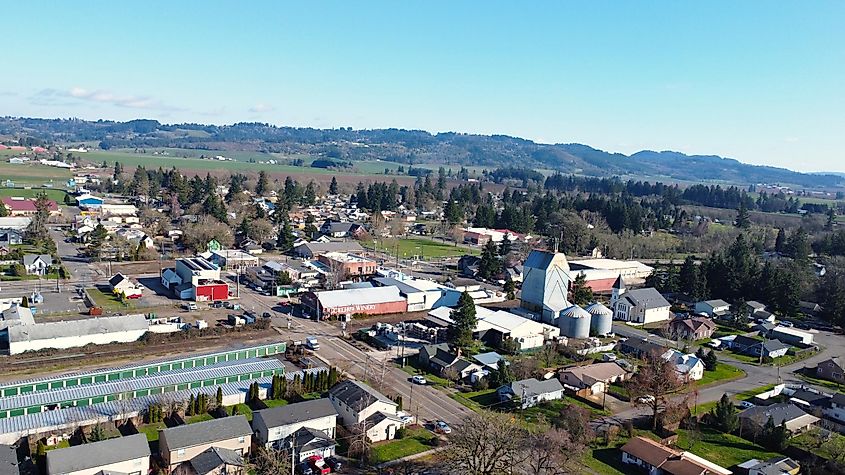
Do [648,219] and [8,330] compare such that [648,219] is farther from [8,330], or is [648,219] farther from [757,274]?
[8,330]

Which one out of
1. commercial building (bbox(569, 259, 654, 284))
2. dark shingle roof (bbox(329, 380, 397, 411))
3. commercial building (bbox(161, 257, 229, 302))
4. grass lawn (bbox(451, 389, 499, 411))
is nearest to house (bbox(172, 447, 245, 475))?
dark shingle roof (bbox(329, 380, 397, 411))

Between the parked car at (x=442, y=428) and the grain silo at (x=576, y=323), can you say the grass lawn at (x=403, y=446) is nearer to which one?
the parked car at (x=442, y=428)

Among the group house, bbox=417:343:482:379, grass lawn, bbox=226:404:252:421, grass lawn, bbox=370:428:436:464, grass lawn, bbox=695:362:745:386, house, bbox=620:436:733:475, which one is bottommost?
grass lawn, bbox=695:362:745:386

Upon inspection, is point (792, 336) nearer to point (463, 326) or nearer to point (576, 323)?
point (576, 323)

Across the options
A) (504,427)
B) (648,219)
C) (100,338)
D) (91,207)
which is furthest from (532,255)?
(91,207)

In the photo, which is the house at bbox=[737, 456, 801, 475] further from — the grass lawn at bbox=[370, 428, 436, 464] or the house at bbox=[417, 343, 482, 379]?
the house at bbox=[417, 343, 482, 379]

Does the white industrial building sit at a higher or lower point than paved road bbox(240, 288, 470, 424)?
higher

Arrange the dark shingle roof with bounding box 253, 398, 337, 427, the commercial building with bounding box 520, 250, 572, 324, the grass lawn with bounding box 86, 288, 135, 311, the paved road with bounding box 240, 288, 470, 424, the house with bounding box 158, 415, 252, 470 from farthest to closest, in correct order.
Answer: the commercial building with bounding box 520, 250, 572, 324 < the grass lawn with bounding box 86, 288, 135, 311 < the paved road with bounding box 240, 288, 470, 424 < the dark shingle roof with bounding box 253, 398, 337, 427 < the house with bounding box 158, 415, 252, 470
